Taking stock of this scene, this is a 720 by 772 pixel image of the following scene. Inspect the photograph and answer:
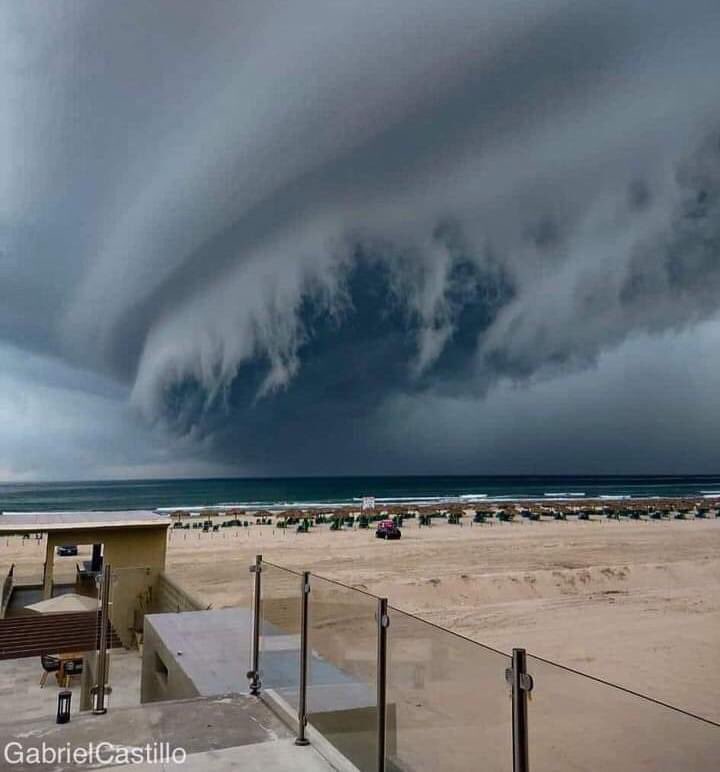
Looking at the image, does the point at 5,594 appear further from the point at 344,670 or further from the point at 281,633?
the point at 344,670

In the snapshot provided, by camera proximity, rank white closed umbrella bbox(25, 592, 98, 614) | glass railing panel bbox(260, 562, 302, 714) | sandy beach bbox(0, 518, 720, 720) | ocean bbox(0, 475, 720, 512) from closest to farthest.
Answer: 1. glass railing panel bbox(260, 562, 302, 714)
2. white closed umbrella bbox(25, 592, 98, 614)
3. sandy beach bbox(0, 518, 720, 720)
4. ocean bbox(0, 475, 720, 512)

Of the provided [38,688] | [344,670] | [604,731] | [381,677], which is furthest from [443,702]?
[38,688]

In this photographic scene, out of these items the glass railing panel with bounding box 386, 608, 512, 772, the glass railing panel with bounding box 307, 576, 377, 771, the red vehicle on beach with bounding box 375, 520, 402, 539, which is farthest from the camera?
the red vehicle on beach with bounding box 375, 520, 402, 539

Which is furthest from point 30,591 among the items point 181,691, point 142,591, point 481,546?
point 481,546

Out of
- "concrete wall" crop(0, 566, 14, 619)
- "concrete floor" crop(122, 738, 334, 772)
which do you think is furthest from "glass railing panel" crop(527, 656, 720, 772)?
"concrete wall" crop(0, 566, 14, 619)

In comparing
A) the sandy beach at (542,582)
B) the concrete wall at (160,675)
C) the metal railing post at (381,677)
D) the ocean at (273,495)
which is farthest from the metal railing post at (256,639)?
the ocean at (273,495)

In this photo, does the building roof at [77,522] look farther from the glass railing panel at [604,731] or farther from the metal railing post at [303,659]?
the glass railing panel at [604,731]

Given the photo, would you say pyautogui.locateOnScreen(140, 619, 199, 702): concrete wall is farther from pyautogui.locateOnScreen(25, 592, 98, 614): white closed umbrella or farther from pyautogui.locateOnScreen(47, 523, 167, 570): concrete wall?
pyautogui.locateOnScreen(47, 523, 167, 570): concrete wall
